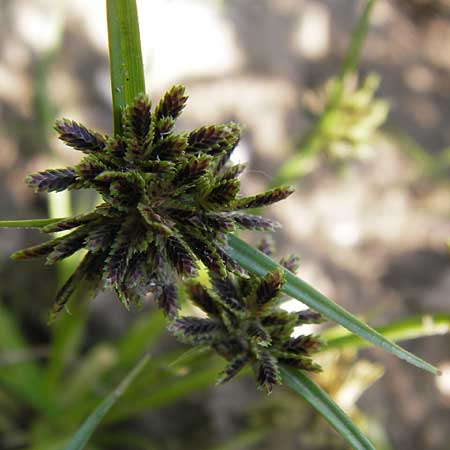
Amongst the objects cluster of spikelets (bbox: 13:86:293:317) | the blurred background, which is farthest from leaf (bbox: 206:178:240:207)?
the blurred background

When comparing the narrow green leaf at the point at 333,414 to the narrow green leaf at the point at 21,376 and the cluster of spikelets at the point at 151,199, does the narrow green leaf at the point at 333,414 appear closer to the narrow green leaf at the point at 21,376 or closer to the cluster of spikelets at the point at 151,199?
the cluster of spikelets at the point at 151,199

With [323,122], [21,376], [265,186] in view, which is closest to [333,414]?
[323,122]

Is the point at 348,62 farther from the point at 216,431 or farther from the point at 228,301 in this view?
the point at 216,431

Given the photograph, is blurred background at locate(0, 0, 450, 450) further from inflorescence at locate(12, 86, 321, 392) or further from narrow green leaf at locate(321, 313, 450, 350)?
inflorescence at locate(12, 86, 321, 392)

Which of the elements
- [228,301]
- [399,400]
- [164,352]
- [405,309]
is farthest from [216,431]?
[228,301]

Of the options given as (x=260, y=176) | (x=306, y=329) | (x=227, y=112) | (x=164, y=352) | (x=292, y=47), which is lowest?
(x=164, y=352)
